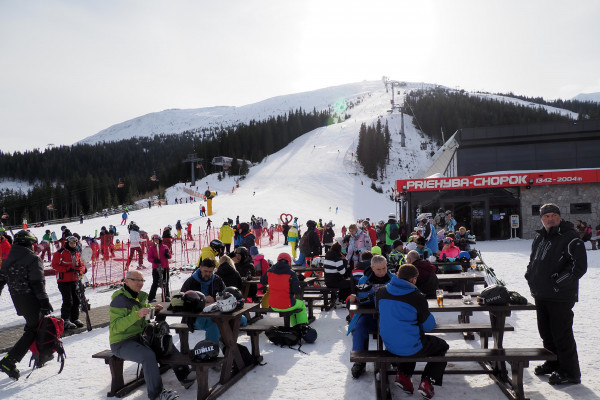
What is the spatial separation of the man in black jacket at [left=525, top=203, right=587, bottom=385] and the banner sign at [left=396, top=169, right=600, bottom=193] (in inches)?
760

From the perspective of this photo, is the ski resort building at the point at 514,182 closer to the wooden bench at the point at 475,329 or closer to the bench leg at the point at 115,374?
the wooden bench at the point at 475,329

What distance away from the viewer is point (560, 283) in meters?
4.20

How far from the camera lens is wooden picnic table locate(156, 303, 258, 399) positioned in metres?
4.44

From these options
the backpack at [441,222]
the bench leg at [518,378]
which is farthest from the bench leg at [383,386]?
the backpack at [441,222]

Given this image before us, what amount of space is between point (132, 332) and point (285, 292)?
247 centimetres

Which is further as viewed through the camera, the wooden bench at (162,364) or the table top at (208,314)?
the table top at (208,314)

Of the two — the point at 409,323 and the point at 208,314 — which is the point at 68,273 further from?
the point at 409,323

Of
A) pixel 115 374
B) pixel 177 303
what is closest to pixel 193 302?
pixel 177 303

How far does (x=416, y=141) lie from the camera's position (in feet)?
294

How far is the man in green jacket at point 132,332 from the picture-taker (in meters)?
4.20

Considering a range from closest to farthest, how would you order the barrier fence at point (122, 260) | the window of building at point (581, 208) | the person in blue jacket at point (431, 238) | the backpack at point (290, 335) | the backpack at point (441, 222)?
1. the backpack at point (290, 335)
2. the person in blue jacket at point (431, 238)
3. the barrier fence at point (122, 260)
4. the backpack at point (441, 222)
5. the window of building at point (581, 208)

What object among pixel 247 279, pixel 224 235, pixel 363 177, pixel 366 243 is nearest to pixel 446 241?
pixel 366 243

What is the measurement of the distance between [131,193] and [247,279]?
8842 centimetres

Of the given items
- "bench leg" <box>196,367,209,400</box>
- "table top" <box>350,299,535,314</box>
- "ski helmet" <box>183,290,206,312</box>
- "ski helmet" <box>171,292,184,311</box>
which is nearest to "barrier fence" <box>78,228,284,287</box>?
"ski helmet" <box>171,292,184,311</box>
